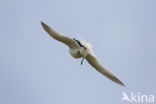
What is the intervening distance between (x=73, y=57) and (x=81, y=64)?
915 millimetres

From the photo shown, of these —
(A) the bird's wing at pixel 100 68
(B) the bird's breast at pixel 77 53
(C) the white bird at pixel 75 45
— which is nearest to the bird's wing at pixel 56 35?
(C) the white bird at pixel 75 45

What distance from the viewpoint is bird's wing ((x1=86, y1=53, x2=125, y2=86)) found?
35.8m

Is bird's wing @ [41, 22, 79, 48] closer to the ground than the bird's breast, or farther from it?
farther from it

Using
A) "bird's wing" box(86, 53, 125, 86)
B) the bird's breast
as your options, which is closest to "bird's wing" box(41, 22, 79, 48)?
the bird's breast

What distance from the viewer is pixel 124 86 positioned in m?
35.2

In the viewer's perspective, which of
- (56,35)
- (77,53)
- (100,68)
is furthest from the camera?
(100,68)

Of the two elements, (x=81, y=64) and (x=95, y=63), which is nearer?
(x=81, y=64)

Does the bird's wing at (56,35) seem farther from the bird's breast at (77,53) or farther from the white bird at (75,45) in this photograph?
the bird's breast at (77,53)

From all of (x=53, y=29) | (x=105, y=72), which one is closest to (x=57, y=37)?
(x=53, y=29)

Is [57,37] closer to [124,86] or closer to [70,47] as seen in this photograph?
[70,47]

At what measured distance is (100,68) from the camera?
119 ft

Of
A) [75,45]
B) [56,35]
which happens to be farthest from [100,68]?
[56,35]

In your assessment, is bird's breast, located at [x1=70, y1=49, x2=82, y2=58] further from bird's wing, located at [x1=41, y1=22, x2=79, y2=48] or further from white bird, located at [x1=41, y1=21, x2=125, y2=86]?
bird's wing, located at [x1=41, y1=22, x2=79, y2=48]

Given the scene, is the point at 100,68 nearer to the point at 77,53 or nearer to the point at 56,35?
the point at 77,53
